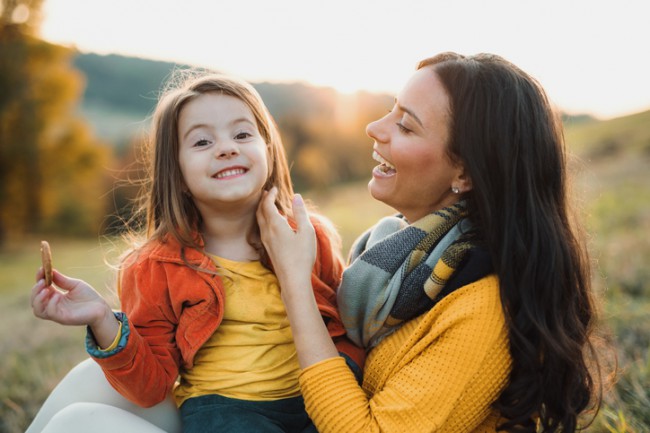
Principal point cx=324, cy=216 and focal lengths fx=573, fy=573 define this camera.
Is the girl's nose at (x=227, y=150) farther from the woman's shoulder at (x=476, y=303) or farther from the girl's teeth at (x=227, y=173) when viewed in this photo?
the woman's shoulder at (x=476, y=303)

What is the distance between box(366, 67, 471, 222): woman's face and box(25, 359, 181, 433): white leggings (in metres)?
1.16

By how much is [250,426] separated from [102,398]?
61cm

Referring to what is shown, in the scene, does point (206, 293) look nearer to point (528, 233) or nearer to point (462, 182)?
point (462, 182)

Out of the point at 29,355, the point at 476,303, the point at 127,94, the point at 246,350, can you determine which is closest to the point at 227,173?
the point at 246,350

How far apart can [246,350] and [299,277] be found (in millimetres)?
395

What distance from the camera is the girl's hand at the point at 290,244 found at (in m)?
2.03

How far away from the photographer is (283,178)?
266 cm

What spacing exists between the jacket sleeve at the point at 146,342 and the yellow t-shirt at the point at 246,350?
11 cm

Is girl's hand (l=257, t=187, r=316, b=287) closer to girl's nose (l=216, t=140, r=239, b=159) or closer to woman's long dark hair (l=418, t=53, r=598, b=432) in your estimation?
girl's nose (l=216, t=140, r=239, b=159)

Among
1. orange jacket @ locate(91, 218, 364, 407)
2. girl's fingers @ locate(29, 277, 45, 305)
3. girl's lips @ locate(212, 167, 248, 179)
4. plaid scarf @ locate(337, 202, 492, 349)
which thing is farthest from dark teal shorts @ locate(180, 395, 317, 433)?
girl's lips @ locate(212, 167, 248, 179)

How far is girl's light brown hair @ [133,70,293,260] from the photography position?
2.34 metres

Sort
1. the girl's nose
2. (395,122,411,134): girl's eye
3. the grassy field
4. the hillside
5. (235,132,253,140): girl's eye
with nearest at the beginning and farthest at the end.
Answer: (395,122,411,134): girl's eye → the girl's nose → (235,132,253,140): girl's eye → the grassy field → the hillside

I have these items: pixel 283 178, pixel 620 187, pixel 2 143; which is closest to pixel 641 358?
pixel 283 178

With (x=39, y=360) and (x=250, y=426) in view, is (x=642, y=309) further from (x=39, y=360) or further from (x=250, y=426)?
(x=39, y=360)
